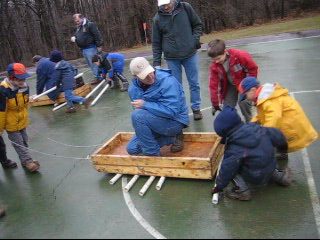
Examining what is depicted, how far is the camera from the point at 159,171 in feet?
15.2

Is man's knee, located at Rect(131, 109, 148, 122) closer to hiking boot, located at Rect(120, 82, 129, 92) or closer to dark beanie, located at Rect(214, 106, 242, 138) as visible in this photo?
dark beanie, located at Rect(214, 106, 242, 138)

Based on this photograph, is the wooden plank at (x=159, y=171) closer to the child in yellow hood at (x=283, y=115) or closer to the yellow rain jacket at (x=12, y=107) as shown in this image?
the child in yellow hood at (x=283, y=115)

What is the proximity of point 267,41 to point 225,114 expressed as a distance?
11.7 m

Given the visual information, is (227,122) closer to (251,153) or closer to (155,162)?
(251,153)

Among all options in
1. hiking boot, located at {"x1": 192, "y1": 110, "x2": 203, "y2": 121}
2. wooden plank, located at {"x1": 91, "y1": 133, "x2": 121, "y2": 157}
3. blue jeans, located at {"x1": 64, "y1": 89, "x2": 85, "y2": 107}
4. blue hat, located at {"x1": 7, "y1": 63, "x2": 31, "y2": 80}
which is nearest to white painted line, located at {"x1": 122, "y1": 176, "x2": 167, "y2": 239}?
wooden plank, located at {"x1": 91, "y1": 133, "x2": 121, "y2": 157}

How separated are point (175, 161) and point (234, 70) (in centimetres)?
147

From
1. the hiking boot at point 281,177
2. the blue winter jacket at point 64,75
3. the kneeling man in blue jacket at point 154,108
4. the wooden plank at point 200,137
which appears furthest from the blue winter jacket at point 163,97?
the blue winter jacket at point 64,75

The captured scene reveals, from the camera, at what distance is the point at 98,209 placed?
4.27m

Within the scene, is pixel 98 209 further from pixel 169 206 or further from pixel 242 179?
pixel 242 179

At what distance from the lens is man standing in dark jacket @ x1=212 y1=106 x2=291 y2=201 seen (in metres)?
3.69

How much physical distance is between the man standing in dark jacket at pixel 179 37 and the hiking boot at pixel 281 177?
8.84 feet

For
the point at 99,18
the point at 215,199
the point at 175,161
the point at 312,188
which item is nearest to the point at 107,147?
the point at 175,161

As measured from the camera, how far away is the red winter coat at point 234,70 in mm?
4938

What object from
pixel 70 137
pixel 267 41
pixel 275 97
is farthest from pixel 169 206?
pixel 267 41
